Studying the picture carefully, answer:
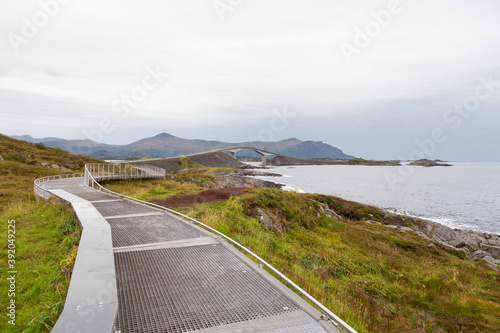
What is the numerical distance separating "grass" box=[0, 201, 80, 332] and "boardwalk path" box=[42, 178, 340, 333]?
1072mm

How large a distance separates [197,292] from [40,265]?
472 cm

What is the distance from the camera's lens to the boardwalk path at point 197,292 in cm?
419

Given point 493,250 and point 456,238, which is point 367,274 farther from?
point 456,238

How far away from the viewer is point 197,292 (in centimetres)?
520

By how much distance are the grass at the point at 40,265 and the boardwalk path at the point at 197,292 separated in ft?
3.52

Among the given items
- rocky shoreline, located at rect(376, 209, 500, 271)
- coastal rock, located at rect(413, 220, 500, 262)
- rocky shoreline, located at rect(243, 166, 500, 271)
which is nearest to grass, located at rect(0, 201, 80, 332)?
rocky shoreline, located at rect(243, 166, 500, 271)

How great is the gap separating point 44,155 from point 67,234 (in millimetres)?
50055

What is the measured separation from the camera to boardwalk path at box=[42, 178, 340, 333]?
419cm

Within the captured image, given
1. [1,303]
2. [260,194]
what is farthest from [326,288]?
[260,194]

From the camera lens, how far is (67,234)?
9297 mm

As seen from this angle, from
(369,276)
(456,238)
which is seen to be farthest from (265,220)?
(456,238)
